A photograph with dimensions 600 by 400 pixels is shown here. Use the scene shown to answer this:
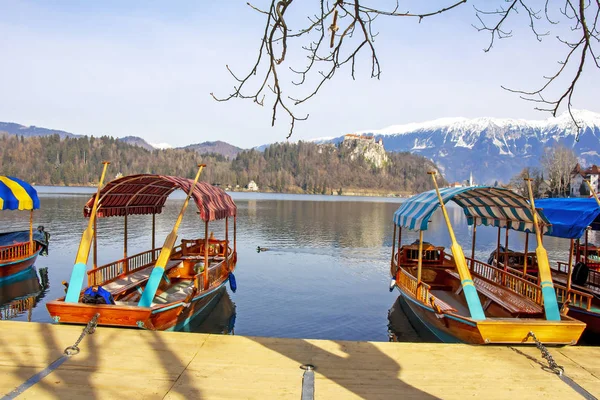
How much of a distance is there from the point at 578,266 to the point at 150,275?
14.3 m

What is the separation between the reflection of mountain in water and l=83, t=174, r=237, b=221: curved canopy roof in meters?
3.57

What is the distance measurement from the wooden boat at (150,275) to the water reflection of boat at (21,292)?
16.7ft

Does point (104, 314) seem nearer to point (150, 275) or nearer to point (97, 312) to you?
point (97, 312)

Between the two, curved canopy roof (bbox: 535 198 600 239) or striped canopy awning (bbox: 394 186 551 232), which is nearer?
striped canopy awning (bbox: 394 186 551 232)

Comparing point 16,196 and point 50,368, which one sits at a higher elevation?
point 16,196

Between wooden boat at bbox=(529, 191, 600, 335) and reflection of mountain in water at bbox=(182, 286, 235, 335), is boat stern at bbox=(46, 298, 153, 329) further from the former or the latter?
wooden boat at bbox=(529, 191, 600, 335)

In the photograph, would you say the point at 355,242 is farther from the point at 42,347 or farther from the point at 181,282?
the point at 42,347

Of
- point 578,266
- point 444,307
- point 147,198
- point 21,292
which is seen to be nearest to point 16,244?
point 21,292

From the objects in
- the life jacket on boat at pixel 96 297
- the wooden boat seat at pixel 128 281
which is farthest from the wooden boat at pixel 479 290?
the wooden boat seat at pixel 128 281

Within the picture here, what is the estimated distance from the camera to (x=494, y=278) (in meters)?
16.7

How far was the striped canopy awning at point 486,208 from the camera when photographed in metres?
13.2

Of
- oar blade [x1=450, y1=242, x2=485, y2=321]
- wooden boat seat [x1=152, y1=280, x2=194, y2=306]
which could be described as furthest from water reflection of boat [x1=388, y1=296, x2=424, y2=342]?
wooden boat seat [x1=152, y1=280, x2=194, y2=306]

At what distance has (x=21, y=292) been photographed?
65.7ft

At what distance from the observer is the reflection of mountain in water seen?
1536 centimetres
